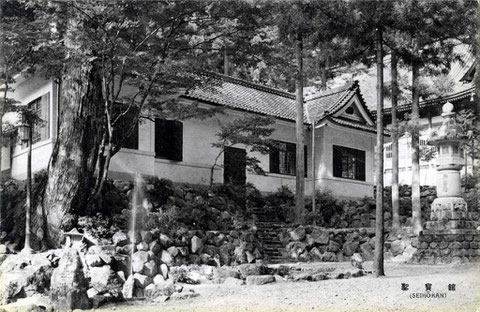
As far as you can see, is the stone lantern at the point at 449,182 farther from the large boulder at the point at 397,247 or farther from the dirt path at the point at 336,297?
the dirt path at the point at 336,297

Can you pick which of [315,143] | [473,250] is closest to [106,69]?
[473,250]

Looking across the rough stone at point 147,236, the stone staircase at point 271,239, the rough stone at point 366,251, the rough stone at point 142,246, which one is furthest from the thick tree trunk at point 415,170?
the rough stone at point 142,246

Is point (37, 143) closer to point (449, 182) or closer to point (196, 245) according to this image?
point (196, 245)

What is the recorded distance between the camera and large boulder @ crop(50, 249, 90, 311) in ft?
22.3

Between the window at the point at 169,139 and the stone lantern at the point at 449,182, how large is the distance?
678 cm

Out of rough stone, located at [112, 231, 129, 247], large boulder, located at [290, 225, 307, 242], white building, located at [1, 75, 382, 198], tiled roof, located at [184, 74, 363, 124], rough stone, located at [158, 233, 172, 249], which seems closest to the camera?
rough stone, located at [112, 231, 129, 247]

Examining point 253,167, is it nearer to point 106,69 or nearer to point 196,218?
point 196,218

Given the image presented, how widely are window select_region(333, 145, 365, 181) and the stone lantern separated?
671 cm

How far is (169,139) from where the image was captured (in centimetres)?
1454

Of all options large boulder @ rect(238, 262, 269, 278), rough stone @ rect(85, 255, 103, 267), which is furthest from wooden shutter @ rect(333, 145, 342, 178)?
rough stone @ rect(85, 255, 103, 267)

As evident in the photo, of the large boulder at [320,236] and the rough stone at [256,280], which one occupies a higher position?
the large boulder at [320,236]

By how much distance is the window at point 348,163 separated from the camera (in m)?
18.6

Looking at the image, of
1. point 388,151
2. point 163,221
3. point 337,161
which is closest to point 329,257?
point 163,221

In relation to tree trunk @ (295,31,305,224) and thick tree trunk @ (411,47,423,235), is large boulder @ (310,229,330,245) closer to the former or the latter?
tree trunk @ (295,31,305,224)
